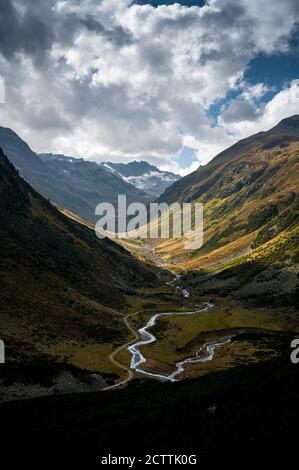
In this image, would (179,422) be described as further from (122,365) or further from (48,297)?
(48,297)

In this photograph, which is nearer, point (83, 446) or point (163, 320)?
point (83, 446)

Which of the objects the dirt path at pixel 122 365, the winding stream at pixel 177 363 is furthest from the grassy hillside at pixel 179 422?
the winding stream at pixel 177 363

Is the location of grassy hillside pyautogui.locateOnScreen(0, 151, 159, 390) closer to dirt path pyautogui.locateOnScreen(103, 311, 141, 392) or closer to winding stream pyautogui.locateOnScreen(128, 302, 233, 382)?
dirt path pyautogui.locateOnScreen(103, 311, 141, 392)

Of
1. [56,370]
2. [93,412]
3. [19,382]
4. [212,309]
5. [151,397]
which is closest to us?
[93,412]

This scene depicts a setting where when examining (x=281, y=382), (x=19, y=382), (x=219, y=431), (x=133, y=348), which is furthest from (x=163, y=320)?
(x=219, y=431)

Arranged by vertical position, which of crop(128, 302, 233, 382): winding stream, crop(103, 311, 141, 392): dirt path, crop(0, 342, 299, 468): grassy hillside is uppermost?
crop(0, 342, 299, 468): grassy hillside

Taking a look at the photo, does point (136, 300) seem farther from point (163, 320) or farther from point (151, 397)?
point (151, 397)

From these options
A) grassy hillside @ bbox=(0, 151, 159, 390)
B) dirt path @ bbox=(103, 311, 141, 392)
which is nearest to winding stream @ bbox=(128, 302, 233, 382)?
dirt path @ bbox=(103, 311, 141, 392)

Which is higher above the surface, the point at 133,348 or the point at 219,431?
the point at 219,431

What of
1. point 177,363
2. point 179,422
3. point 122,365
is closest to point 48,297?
point 122,365

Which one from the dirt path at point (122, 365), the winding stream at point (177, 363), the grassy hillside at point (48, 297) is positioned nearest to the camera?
the dirt path at point (122, 365)

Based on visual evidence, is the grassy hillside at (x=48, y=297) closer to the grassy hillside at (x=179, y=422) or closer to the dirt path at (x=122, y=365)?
the dirt path at (x=122, y=365)
